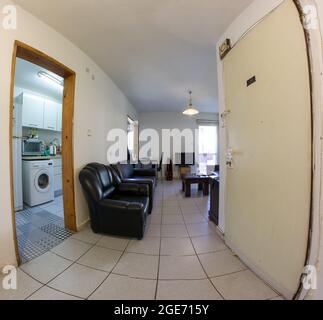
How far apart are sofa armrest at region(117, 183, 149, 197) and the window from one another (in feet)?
13.8

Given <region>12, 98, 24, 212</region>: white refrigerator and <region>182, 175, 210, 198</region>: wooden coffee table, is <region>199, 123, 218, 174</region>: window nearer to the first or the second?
<region>182, 175, 210, 198</region>: wooden coffee table

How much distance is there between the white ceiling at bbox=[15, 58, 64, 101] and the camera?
8.21ft

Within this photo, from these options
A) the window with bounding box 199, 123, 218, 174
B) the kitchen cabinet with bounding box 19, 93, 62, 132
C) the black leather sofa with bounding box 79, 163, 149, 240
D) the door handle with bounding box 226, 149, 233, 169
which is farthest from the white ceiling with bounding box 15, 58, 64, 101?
the window with bounding box 199, 123, 218, 174

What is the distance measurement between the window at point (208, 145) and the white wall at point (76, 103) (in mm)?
3679

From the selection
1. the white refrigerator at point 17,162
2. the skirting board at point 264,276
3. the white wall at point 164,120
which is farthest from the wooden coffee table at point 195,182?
the white refrigerator at point 17,162

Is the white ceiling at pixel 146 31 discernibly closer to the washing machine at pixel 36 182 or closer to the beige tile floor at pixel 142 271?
the washing machine at pixel 36 182

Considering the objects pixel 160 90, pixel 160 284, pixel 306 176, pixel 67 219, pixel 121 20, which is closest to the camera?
pixel 306 176

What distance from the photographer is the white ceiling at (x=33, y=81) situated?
2503 mm

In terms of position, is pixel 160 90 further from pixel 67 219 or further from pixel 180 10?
pixel 67 219

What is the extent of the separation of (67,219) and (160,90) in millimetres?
3374

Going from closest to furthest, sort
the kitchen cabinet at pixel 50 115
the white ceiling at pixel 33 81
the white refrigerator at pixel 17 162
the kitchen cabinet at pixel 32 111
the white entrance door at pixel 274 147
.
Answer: the white entrance door at pixel 274 147
the white ceiling at pixel 33 81
the white refrigerator at pixel 17 162
the kitchen cabinet at pixel 32 111
the kitchen cabinet at pixel 50 115

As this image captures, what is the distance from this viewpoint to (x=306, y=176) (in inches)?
38.2

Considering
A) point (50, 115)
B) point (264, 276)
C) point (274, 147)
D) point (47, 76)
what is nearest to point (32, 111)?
point (50, 115)

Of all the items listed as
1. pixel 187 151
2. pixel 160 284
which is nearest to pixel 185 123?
pixel 187 151
